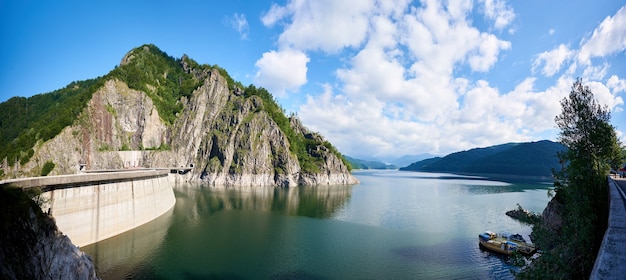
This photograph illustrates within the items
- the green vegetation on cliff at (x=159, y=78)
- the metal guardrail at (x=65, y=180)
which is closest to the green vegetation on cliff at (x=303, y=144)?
the green vegetation on cliff at (x=159, y=78)

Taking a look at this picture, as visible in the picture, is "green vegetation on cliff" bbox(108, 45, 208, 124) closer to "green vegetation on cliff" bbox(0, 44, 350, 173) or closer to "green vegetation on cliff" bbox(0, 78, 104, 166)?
"green vegetation on cliff" bbox(0, 44, 350, 173)

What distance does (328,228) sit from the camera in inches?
2174

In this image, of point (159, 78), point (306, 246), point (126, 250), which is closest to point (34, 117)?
point (159, 78)

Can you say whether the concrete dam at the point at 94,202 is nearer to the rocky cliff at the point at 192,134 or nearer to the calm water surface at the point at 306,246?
the calm water surface at the point at 306,246

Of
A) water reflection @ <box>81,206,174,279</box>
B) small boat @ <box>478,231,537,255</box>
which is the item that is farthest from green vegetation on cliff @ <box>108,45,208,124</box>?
small boat @ <box>478,231,537,255</box>

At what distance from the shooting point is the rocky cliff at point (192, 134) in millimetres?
116875

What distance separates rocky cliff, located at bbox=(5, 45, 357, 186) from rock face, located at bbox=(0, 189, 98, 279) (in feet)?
308

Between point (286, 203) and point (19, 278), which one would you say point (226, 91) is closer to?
point (286, 203)

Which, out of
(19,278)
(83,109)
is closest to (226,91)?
(83,109)

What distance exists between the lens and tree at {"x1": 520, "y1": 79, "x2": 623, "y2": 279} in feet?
42.5

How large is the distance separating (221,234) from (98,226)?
16.7 m

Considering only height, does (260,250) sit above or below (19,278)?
Answer: below

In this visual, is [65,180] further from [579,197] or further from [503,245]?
[503,245]

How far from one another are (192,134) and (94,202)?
11544 centimetres
